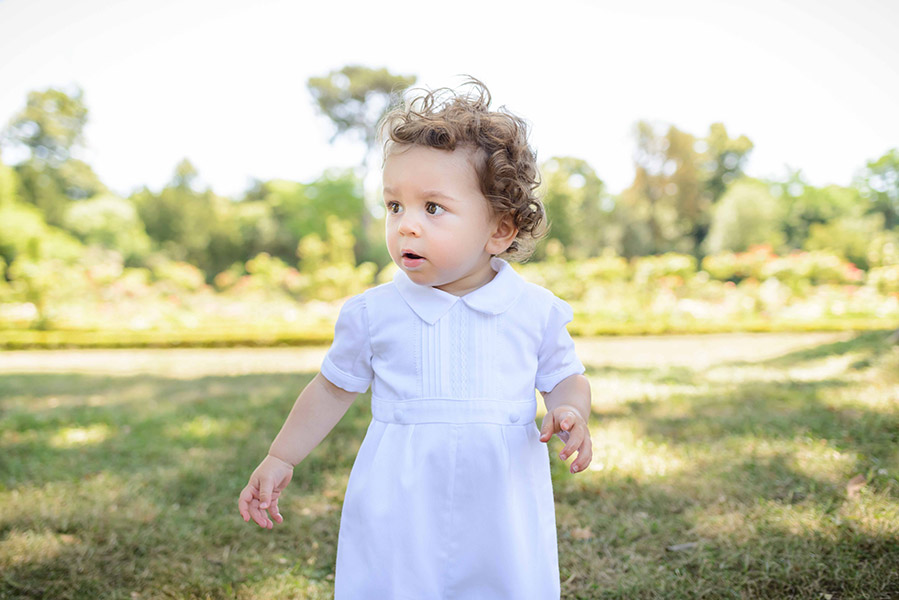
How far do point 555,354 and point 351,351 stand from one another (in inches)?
19.4

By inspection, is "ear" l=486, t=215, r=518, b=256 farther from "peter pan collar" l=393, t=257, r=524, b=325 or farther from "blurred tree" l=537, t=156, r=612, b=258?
"blurred tree" l=537, t=156, r=612, b=258

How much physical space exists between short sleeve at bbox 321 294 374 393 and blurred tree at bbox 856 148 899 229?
20.7 m

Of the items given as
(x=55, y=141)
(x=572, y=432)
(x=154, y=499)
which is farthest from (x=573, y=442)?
(x=55, y=141)

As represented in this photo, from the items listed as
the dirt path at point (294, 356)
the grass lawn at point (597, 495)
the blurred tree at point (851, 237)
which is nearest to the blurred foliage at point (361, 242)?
the blurred tree at point (851, 237)

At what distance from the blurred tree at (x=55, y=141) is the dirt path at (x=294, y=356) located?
19.4 m

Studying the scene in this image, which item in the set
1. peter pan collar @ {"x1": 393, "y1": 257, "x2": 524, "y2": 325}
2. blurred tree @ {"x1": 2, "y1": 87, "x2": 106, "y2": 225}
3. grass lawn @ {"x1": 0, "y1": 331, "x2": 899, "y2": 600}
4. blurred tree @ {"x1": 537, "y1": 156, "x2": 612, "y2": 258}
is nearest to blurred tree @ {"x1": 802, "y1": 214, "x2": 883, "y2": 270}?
blurred tree @ {"x1": 537, "y1": 156, "x2": 612, "y2": 258}

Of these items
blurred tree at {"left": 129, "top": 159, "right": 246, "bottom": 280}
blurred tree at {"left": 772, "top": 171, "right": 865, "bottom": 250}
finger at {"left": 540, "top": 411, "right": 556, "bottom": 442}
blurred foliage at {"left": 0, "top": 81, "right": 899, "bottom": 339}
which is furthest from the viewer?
blurred tree at {"left": 129, "top": 159, "right": 246, "bottom": 280}

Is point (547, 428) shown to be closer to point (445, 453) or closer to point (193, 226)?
point (445, 453)

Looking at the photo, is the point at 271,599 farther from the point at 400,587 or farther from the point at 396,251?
the point at 396,251

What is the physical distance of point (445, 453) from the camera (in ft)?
4.33

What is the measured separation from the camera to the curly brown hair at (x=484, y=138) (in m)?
1.34

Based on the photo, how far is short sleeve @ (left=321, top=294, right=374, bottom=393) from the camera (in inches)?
56.5

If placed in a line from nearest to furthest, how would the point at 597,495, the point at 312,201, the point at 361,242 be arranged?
the point at 597,495
the point at 361,242
the point at 312,201

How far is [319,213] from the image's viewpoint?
29172 millimetres
